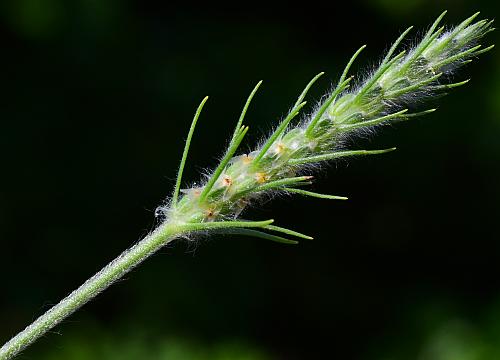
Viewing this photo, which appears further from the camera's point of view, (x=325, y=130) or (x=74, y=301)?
(x=325, y=130)

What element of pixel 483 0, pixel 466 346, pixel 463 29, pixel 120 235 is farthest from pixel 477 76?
pixel 463 29

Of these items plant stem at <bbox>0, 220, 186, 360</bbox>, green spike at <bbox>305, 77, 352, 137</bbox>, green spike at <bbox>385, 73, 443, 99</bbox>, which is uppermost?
green spike at <bbox>305, 77, 352, 137</bbox>

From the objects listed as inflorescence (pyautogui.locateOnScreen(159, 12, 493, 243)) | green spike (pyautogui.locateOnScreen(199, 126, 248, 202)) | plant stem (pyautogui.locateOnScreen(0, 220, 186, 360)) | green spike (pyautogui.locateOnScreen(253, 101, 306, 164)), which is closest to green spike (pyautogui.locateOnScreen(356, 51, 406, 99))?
inflorescence (pyautogui.locateOnScreen(159, 12, 493, 243))

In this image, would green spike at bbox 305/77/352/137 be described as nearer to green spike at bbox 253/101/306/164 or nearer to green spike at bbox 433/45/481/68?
green spike at bbox 253/101/306/164

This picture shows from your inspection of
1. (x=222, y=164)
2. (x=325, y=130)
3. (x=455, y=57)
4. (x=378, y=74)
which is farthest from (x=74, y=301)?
(x=455, y=57)

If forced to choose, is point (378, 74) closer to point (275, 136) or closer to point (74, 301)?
point (275, 136)

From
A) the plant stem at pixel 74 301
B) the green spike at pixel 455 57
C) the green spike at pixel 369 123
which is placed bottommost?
the plant stem at pixel 74 301

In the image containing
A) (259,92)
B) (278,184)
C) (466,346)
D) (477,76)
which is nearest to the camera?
(278,184)

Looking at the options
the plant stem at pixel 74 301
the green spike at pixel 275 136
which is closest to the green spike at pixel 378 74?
the green spike at pixel 275 136

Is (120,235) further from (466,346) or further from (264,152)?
(264,152)

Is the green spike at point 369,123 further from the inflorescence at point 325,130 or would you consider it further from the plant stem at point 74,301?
the plant stem at point 74,301

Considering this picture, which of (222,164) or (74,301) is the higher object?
(222,164)
